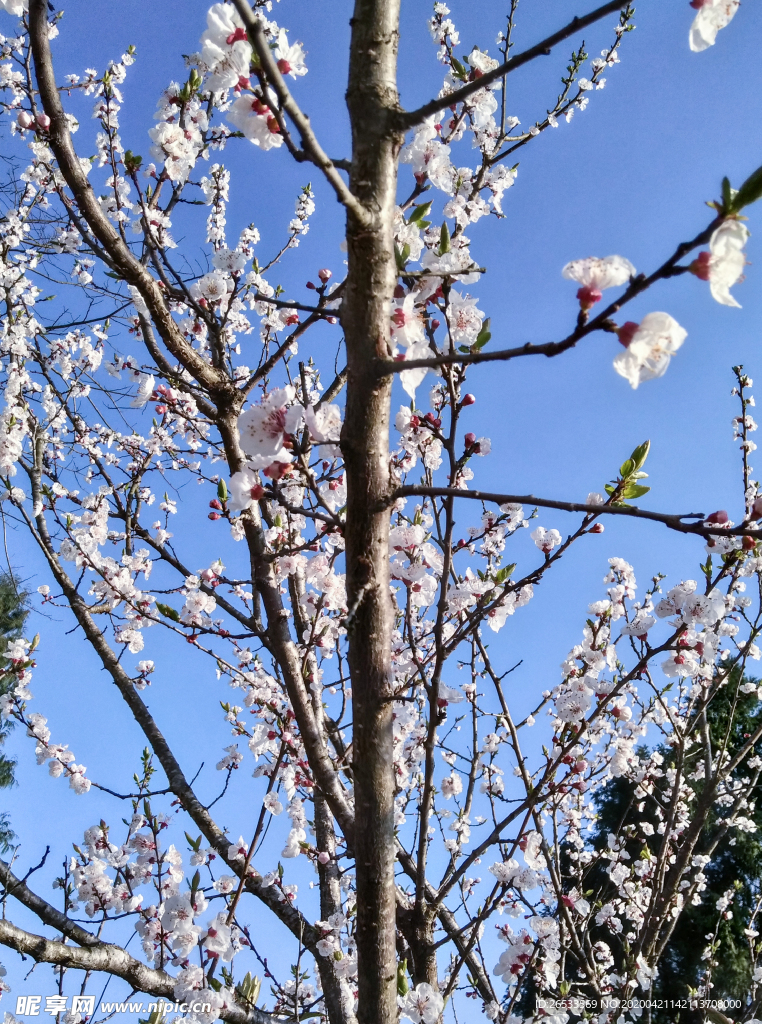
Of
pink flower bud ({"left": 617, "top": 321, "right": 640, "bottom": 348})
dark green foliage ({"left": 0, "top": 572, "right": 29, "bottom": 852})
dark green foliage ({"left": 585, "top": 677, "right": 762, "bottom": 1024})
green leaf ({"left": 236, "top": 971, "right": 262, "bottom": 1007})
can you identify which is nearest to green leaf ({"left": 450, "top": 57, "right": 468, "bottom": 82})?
pink flower bud ({"left": 617, "top": 321, "right": 640, "bottom": 348})

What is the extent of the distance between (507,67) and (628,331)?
1.80ft

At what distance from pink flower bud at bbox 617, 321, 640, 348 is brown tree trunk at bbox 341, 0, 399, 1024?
46 cm

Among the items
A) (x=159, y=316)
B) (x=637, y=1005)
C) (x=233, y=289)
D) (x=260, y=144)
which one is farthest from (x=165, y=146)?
(x=637, y=1005)

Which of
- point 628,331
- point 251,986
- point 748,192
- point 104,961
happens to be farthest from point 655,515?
point 251,986

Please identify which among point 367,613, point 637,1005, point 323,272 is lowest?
point 637,1005

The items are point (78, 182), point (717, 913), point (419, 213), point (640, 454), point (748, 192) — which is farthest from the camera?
point (717, 913)

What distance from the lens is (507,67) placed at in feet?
3.75

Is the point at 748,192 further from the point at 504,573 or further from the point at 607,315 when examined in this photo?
the point at 504,573

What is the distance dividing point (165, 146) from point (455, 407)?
2024 mm

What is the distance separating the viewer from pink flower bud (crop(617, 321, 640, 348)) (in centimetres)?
103

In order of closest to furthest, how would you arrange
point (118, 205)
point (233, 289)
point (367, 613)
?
point (367, 613)
point (233, 289)
point (118, 205)

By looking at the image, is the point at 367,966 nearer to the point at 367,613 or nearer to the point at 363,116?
the point at 367,613

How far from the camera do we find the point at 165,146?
2.77 meters

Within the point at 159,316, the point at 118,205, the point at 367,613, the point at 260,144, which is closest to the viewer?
the point at 367,613
